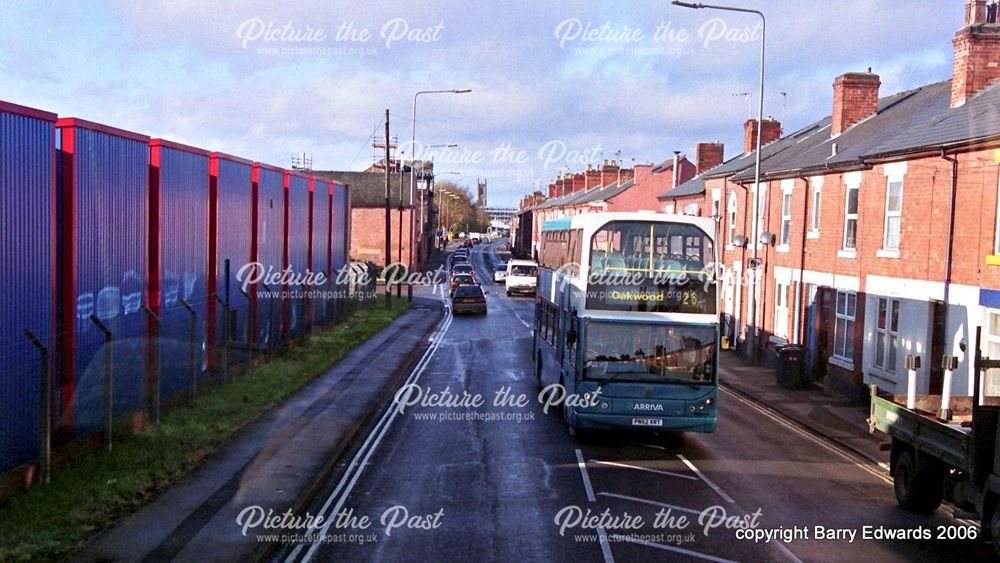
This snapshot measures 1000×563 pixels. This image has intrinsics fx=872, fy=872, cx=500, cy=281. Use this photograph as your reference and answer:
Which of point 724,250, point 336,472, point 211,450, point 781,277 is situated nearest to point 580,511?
point 336,472

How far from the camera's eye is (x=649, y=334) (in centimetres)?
1509

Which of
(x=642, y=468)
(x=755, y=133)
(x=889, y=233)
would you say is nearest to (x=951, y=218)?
(x=889, y=233)

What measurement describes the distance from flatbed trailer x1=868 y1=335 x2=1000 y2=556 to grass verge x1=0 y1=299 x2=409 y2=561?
9.95m

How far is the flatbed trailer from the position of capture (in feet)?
32.4

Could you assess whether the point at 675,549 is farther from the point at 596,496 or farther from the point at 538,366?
the point at 538,366

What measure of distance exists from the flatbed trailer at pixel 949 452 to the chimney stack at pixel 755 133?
80.9ft

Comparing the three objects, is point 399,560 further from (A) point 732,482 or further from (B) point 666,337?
Result: (B) point 666,337

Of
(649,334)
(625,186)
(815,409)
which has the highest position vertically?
(625,186)

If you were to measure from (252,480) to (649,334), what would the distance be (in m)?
6.95

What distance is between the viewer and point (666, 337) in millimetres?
15094

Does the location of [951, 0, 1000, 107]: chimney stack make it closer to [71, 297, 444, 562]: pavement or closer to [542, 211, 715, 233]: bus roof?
[542, 211, 715, 233]: bus roof

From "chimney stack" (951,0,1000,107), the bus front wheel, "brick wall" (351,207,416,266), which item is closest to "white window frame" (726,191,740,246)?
"chimney stack" (951,0,1000,107)

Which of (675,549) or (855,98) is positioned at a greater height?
(855,98)

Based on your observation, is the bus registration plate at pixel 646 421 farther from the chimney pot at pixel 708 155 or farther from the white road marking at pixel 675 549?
the chimney pot at pixel 708 155
